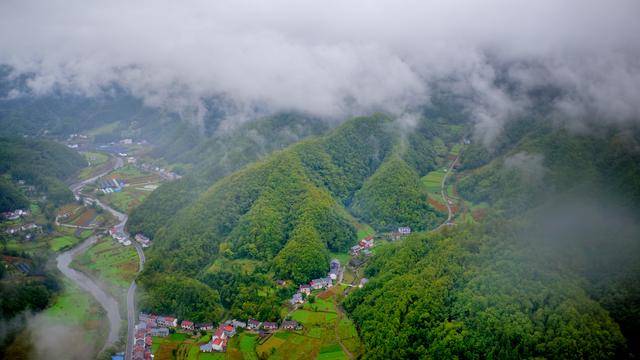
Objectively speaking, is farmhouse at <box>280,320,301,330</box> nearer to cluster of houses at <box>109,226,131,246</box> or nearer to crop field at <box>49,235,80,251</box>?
cluster of houses at <box>109,226,131,246</box>

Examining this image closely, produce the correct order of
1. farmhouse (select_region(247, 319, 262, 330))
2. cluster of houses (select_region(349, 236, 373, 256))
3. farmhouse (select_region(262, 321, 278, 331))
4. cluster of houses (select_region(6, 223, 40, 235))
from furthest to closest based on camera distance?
cluster of houses (select_region(6, 223, 40, 235)) → cluster of houses (select_region(349, 236, 373, 256)) → farmhouse (select_region(247, 319, 262, 330)) → farmhouse (select_region(262, 321, 278, 331))

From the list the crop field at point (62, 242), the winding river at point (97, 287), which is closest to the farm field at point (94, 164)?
the winding river at point (97, 287)

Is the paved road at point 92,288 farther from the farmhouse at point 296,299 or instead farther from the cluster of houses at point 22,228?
the farmhouse at point 296,299

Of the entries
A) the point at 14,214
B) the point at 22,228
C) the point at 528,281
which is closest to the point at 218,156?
the point at 14,214

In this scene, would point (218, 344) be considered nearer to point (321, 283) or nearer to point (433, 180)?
point (321, 283)

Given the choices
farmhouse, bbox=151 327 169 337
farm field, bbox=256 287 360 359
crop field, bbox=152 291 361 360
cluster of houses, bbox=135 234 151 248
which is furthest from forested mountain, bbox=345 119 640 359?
cluster of houses, bbox=135 234 151 248

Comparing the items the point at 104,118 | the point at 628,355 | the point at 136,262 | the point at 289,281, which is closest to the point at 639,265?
the point at 628,355

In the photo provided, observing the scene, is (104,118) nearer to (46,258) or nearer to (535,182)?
(46,258)
